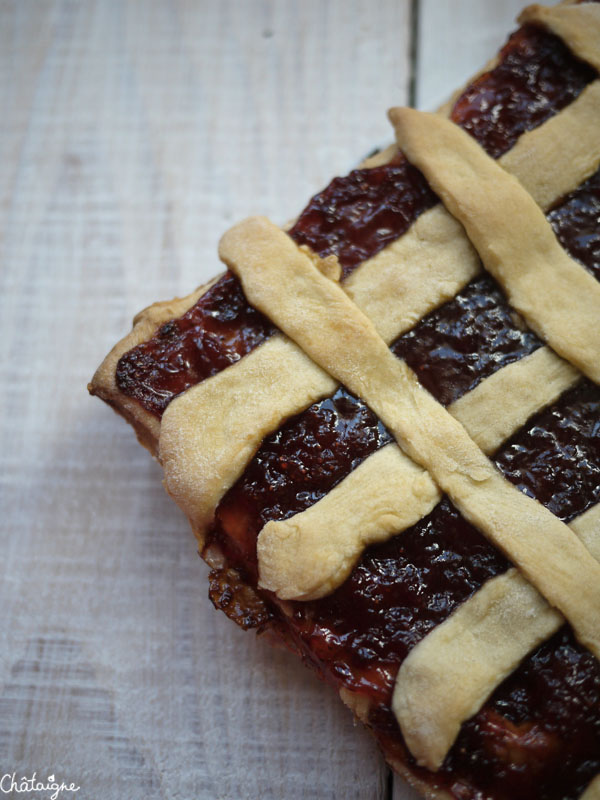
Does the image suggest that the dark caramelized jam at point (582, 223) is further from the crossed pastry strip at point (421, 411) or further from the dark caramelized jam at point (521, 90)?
the dark caramelized jam at point (521, 90)

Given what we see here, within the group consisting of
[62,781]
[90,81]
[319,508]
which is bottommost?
[62,781]

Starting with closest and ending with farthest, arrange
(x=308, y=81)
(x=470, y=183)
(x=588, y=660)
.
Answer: (x=588, y=660) → (x=470, y=183) → (x=308, y=81)

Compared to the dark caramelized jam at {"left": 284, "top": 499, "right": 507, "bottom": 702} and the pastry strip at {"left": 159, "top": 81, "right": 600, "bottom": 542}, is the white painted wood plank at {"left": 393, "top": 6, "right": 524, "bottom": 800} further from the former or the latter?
the dark caramelized jam at {"left": 284, "top": 499, "right": 507, "bottom": 702}

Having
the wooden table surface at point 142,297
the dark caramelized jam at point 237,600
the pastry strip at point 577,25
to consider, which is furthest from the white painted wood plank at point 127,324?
the pastry strip at point 577,25

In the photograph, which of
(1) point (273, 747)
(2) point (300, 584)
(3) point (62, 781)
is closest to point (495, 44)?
(2) point (300, 584)

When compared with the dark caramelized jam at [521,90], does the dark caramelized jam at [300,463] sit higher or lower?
lower

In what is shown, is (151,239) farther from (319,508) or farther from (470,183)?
(319,508)

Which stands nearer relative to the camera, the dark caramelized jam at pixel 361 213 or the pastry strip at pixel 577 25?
the dark caramelized jam at pixel 361 213
